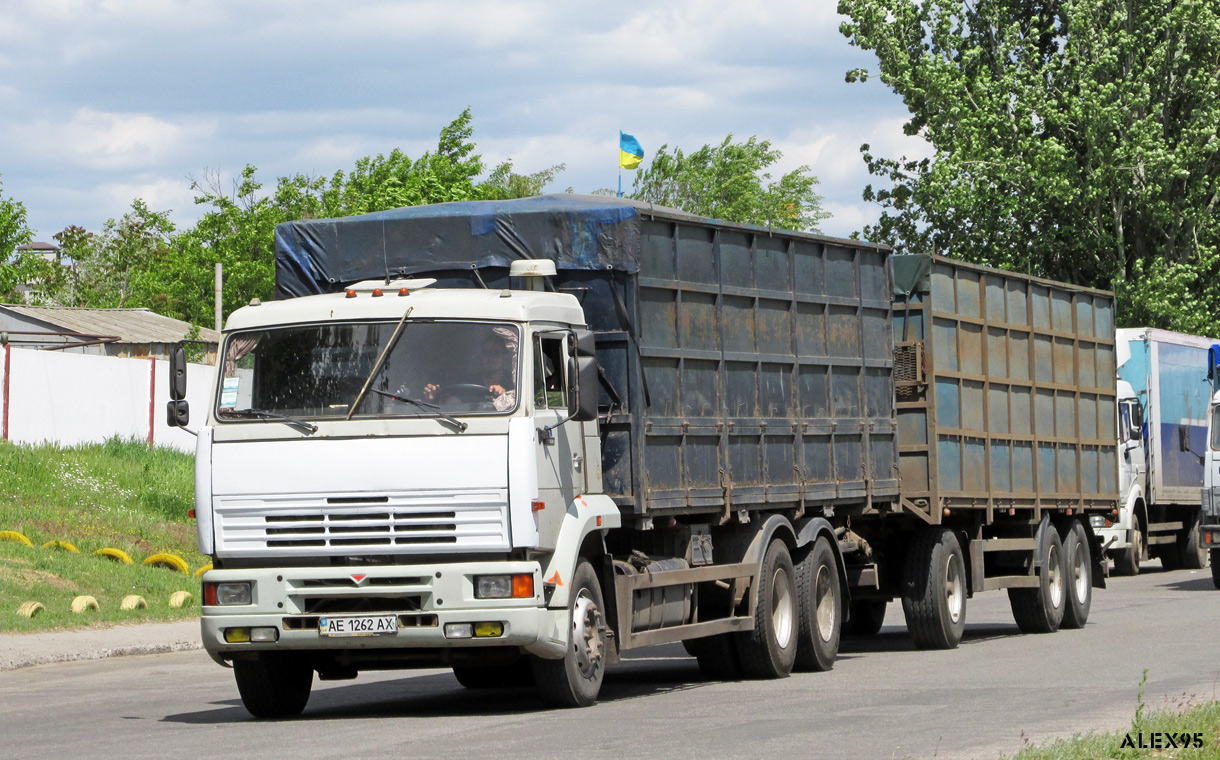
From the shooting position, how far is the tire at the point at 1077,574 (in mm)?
19438

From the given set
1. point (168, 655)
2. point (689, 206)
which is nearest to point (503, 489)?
point (168, 655)

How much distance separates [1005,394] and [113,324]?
45.3m

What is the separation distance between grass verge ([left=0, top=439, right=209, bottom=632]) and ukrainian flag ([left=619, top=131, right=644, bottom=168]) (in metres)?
7.72

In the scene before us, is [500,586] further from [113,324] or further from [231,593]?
[113,324]

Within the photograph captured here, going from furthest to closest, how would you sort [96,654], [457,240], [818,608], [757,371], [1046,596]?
[1046,596], [96,654], [818,608], [757,371], [457,240]

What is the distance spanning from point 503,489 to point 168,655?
8980mm

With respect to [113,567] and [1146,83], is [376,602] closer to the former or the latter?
[113,567]

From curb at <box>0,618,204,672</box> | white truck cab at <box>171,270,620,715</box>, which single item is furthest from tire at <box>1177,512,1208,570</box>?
white truck cab at <box>171,270,620,715</box>

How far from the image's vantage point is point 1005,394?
59.9 feet

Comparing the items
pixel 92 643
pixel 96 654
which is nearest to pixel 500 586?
pixel 96 654

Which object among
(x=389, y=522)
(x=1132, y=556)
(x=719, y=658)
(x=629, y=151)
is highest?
(x=629, y=151)

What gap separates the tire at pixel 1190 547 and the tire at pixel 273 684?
22.1 metres

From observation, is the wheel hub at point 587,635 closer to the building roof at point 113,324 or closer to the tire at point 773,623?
the tire at point 773,623

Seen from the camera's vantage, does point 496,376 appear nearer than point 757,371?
Yes
